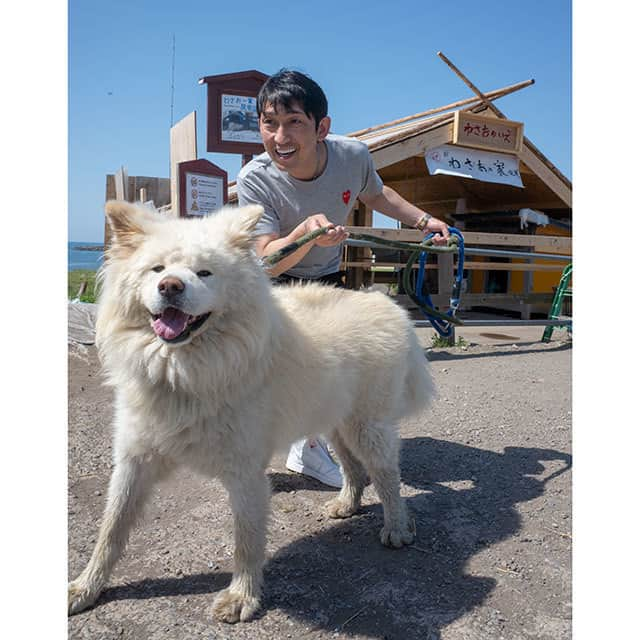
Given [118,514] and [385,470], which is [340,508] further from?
[118,514]

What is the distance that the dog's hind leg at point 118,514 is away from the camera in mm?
2281

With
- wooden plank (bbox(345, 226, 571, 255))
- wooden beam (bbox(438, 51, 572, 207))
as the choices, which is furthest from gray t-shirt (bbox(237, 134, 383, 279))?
wooden beam (bbox(438, 51, 572, 207))

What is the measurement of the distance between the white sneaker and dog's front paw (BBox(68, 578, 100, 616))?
153 centimetres

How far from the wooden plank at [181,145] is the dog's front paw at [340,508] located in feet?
12.2

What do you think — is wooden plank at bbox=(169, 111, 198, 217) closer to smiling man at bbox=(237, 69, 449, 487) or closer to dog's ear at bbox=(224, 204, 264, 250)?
smiling man at bbox=(237, 69, 449, 487)

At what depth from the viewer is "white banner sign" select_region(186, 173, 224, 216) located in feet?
18.6

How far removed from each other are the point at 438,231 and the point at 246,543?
220 cm

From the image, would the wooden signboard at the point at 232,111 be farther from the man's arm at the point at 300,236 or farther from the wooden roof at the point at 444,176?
the man's arm at the point at 300,236

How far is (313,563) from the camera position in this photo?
262cm

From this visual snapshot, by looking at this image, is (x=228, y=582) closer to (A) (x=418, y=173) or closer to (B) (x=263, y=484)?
(B) (x=263, y=484)

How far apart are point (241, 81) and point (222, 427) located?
5.01m

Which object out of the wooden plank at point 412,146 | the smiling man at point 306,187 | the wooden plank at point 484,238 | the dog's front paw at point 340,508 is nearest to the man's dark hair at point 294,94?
the smiling man at point 306,187

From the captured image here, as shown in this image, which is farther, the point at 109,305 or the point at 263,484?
the point at 263,484
